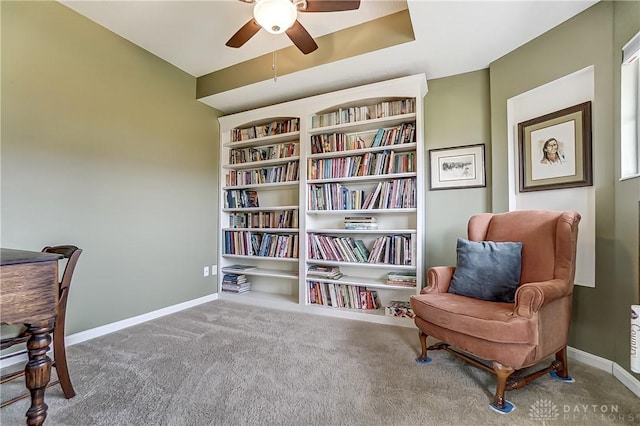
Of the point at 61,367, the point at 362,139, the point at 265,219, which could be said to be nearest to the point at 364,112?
the point at 362,139

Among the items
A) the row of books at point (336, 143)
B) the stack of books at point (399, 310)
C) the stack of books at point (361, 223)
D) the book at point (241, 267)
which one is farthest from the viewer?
the book at point (241, 267)

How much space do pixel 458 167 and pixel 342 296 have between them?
5.58 feet

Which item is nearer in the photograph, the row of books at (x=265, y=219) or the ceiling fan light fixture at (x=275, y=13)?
the ceiling fan light fixture at (x=275, y=13)

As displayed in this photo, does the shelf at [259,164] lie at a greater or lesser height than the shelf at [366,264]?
greater

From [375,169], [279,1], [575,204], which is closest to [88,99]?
[279,1]

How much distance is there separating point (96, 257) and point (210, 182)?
143cm

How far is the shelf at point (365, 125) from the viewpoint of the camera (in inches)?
104

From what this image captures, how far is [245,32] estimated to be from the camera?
1.94 meters

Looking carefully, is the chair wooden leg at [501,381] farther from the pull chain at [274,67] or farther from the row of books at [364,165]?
the pull chain at [274,67]

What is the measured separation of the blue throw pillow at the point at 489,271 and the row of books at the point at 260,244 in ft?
5.58

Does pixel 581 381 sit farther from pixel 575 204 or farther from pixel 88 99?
pixel 88 99

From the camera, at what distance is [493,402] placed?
145cm

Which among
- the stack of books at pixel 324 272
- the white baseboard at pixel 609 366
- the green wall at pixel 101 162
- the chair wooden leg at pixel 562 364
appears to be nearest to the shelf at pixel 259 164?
the green wall at pixel 101 162

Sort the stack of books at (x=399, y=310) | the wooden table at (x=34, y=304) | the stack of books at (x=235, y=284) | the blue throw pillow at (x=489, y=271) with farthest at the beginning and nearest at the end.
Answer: the stack of books at (x=235, y=284) < the stack of books at (x=399, y=310) < the blue throw pillow at (x=489, y=271) < the wooden table at (x=34, y=304)
